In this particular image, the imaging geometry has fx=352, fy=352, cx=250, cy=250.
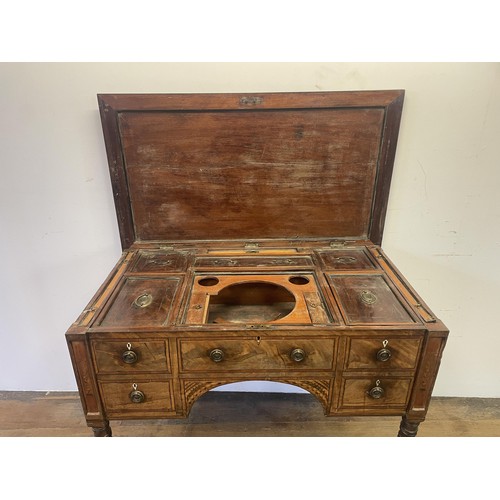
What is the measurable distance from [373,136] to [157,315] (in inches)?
42.2

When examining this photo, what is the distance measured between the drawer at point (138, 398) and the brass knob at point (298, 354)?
0.41 meters

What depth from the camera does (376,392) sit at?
45.4 inches

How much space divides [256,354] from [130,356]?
391 millimetres

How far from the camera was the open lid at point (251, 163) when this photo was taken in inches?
53.3

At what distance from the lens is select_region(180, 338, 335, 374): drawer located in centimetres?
109

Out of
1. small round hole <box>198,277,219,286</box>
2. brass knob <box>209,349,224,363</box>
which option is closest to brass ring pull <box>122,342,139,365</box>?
brass knob <box>209,349,224,363</box>

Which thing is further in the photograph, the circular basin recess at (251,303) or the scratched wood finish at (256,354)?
the circular basin recess at (251,303)

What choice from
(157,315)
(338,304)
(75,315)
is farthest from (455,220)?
(75,315)

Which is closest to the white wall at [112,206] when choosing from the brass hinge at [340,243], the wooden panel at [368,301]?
the brass hinge at [340,243]

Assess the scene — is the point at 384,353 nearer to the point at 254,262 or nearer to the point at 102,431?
the point at 254,262

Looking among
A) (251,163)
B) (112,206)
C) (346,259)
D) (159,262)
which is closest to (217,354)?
(159,262)

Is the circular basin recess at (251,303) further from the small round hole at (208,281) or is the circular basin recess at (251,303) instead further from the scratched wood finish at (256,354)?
the scratched wood finish at (256,354)

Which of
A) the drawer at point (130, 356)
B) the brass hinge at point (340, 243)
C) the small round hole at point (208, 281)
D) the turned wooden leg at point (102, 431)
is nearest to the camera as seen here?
the drawer at point (130, 356)

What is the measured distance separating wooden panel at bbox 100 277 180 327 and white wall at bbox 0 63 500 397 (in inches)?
19.7
